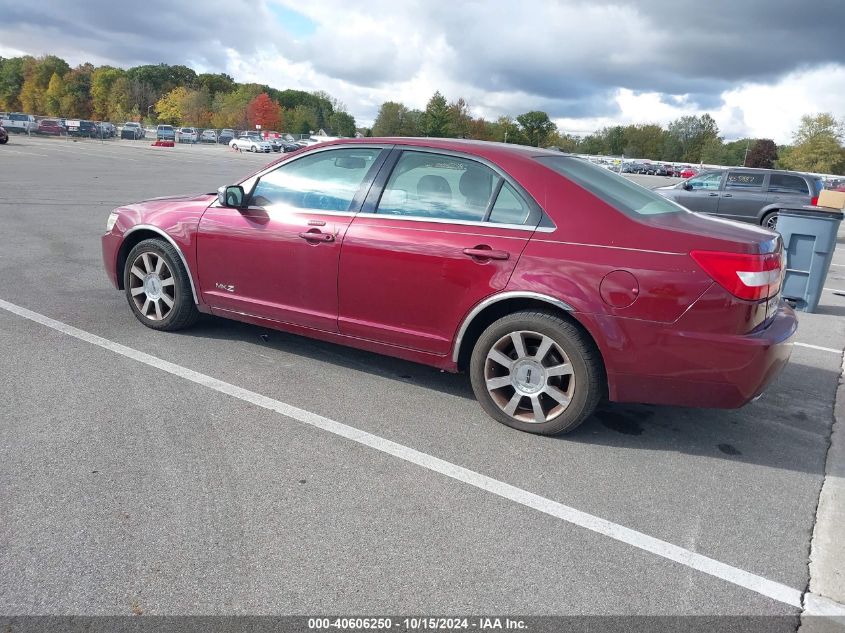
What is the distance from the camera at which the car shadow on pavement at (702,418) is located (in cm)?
398

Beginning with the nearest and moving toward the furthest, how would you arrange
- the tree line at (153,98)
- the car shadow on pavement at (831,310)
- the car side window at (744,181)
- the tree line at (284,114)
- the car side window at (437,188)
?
the car side window at (437,188) < the car shadow on pavement at (831,310) < the car side window at (744,181) < the tree line at (284,114) < the tree line at (153,98)

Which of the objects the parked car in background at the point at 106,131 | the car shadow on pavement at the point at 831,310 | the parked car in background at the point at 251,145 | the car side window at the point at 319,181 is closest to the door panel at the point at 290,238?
the car side window at the point at 319,181

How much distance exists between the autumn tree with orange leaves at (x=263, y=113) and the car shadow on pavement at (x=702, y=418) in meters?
121

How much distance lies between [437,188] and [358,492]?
1978mm

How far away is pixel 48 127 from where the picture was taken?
63.0 m

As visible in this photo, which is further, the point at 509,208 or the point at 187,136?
the point at 187,136

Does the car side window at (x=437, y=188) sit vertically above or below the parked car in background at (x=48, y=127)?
below

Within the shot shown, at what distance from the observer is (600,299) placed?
3678 millimetres

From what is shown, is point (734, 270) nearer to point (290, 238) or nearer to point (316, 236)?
point (316, 236)

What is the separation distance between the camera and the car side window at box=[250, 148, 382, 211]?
4602 millimetres

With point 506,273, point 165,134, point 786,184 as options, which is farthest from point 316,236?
point 165,134

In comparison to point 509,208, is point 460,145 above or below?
above

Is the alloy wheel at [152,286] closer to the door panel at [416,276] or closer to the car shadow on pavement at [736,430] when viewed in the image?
the door panel at [416,276]

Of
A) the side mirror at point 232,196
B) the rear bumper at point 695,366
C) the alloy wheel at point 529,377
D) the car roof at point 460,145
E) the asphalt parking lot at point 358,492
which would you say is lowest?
the asphalt parking lot at point 358,492
